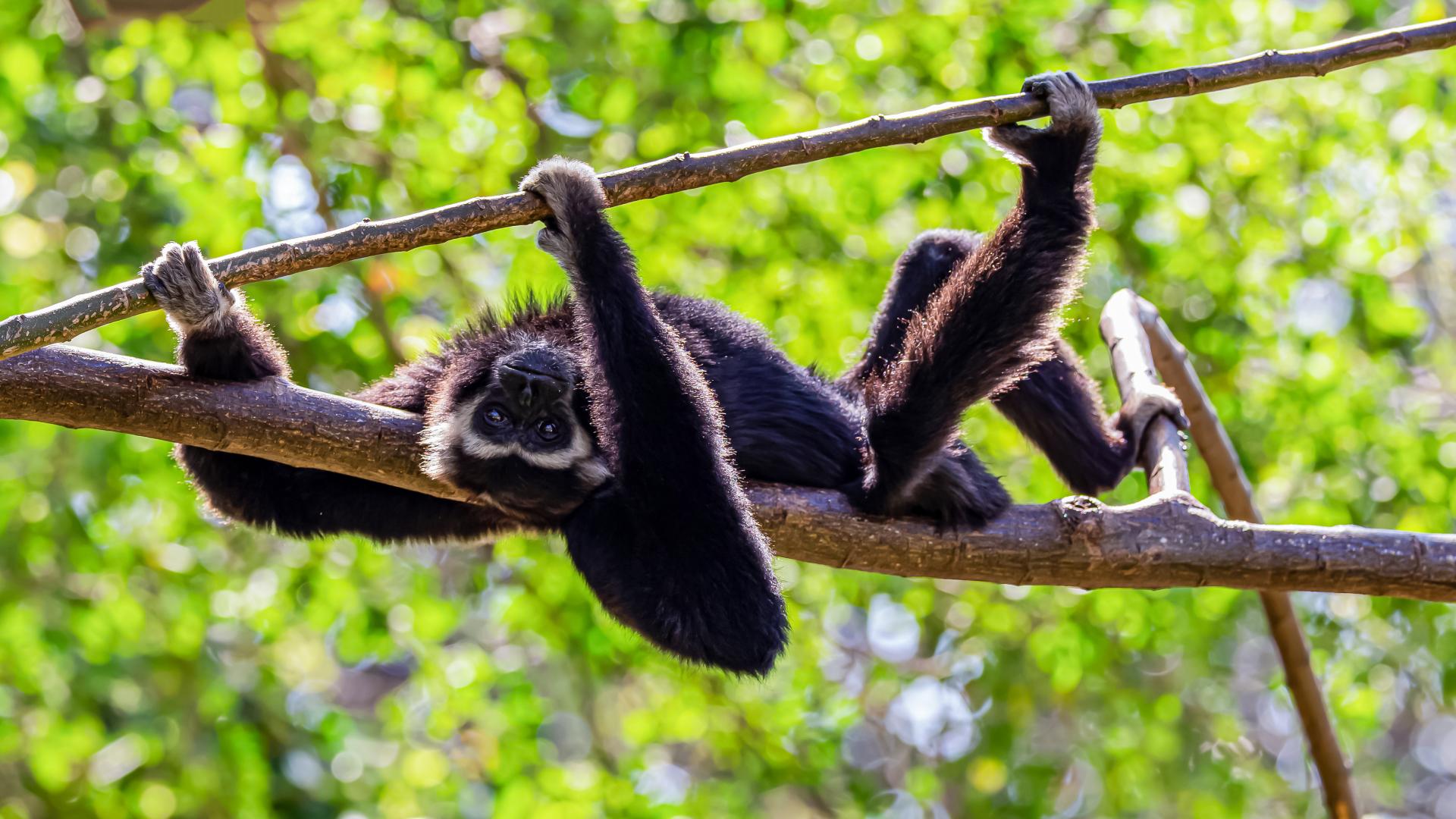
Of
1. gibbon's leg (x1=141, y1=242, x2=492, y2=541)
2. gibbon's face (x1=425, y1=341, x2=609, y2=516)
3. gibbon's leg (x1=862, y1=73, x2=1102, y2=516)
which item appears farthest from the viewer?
gibbon's face (x1=425, y1=341, x2=609, y2=516)

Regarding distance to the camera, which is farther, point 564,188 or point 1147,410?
point 1147,410

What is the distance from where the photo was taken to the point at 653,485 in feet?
11.7

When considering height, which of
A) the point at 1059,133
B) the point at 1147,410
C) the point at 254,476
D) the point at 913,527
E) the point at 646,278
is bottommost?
the point at 646,278

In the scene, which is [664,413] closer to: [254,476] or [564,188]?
[564,188]

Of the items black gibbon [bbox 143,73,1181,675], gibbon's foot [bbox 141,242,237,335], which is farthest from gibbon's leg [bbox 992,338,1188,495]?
gibbon's foot [bbox 141,242,237,335]

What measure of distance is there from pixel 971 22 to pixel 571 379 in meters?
3.36

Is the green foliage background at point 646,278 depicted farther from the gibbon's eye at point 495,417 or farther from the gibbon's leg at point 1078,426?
the gibbon's eye at point 495,417

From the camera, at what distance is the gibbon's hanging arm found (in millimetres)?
2787

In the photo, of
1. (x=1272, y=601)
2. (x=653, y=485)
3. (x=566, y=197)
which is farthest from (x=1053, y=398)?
(x=566, y=197)

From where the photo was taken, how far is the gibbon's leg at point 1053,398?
15.3ft

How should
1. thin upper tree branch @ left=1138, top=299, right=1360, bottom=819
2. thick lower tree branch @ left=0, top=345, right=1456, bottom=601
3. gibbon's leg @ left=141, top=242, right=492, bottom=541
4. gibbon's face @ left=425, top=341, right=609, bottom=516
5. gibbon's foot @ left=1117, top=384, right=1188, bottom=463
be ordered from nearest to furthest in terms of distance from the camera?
thick lower tree branch @ left=0, top=345, right=1456, bottom=601
gibbon's leg @ left=141, top=242, right=492, bottom=541
gibbon's face @ left=425, top=341, right=609, bottom=516
thin upper tree branch @ left=1138, top=299, right=1360, bottom=819
gibbon's foot @ left=1117, top=384, right=1188, bottom=463

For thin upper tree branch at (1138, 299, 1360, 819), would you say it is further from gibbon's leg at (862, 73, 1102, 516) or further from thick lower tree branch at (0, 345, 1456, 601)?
gibbon's leg at (862, 73, 1102, 516)

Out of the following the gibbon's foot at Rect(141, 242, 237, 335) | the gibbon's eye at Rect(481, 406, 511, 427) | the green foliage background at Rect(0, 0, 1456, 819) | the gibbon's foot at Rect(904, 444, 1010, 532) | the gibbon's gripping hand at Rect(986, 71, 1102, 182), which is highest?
the gibbon's gripping hand at Rect(986, 71, 1102, 182)

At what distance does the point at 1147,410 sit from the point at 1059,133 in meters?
1.57
